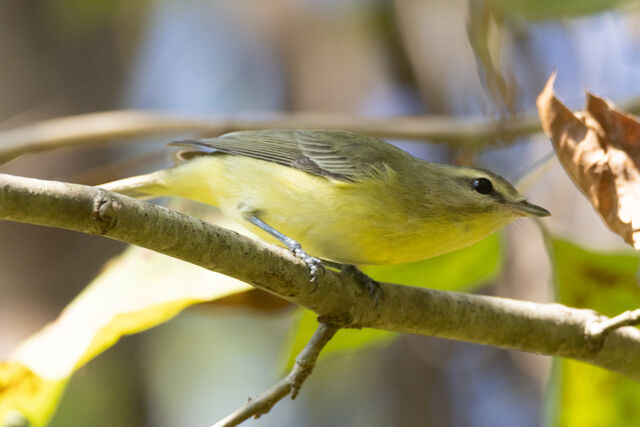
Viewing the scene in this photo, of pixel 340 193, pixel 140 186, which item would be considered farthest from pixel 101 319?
pixel 340 193

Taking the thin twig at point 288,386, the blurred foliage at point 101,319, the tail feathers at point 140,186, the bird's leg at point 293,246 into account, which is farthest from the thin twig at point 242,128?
the thin twig at point 288,386

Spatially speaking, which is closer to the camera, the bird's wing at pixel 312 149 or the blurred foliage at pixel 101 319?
the blurred foliage at pixel 101 319

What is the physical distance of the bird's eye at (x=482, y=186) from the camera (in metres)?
3.47

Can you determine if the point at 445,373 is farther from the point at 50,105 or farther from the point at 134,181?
the point at 50,105

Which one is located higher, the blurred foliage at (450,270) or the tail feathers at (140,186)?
the tail feathers at (140,186)

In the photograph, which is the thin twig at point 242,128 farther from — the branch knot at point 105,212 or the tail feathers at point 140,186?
the branch knot at point 105,212

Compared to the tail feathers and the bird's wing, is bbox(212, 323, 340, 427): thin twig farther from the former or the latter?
the tail feathers

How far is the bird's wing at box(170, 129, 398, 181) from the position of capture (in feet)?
11.5

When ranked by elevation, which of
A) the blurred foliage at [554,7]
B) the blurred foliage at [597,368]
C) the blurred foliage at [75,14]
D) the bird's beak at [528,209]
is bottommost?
the blurred foliage at [597,368]

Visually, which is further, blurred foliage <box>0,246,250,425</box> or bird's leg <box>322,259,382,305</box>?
bird's leg <box>322,259,382,305</box>

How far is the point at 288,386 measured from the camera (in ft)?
7.36

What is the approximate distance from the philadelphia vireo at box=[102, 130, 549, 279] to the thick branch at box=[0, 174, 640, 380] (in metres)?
0.45

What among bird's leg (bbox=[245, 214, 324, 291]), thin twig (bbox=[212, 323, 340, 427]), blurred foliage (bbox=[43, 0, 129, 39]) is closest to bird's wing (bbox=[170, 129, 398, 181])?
bird's leg (bbox=[245, 214, 324, 291])

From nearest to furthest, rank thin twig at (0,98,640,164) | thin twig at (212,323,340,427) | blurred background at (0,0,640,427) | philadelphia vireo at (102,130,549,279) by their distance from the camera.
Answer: thin twig at (212,323,340,427) → philadelphia vireo at (102,130,549,279) → thin twig at (0,98,640,164) → blurred background at (0,0,640,427)
